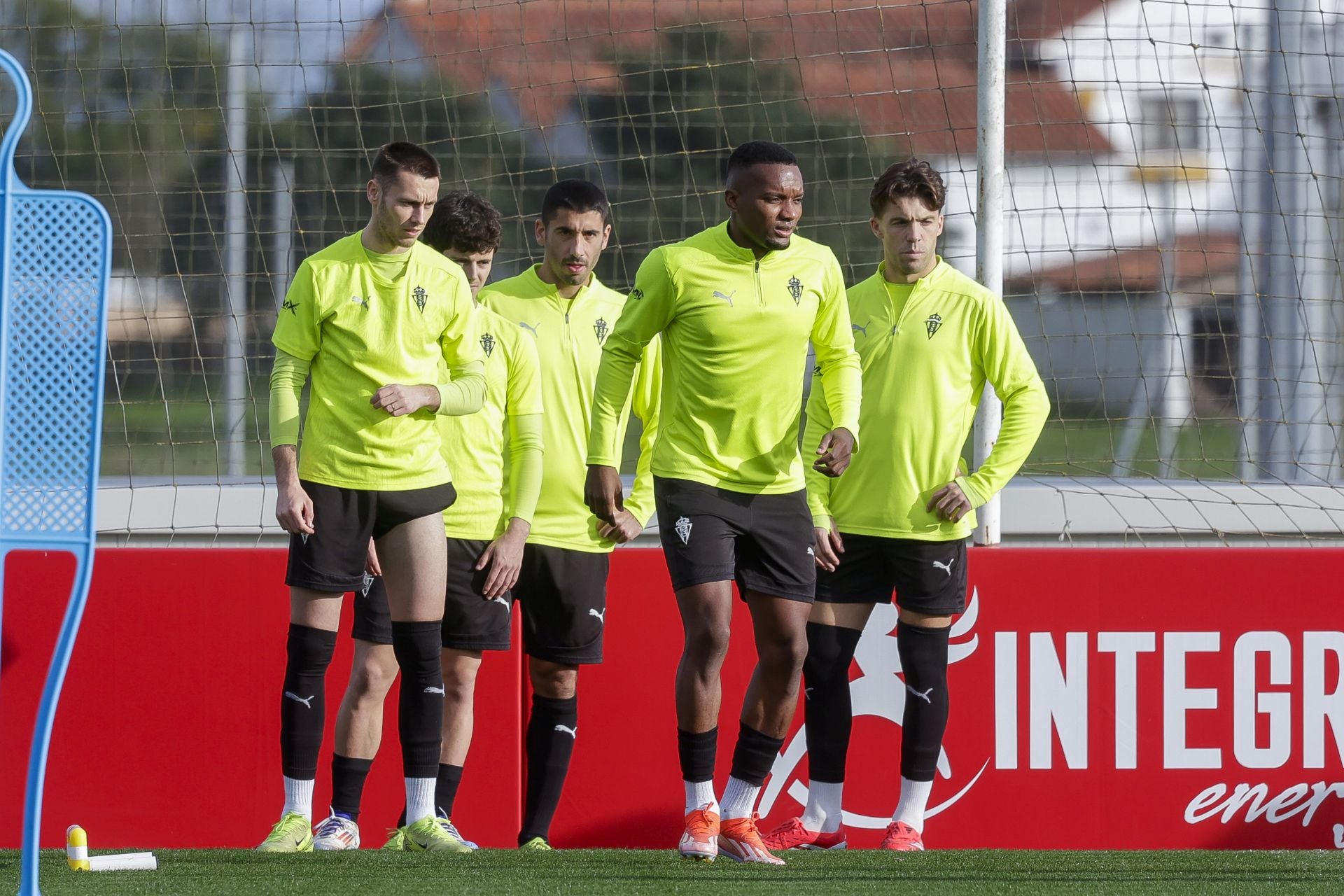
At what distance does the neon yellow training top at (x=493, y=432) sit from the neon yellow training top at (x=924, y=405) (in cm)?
80

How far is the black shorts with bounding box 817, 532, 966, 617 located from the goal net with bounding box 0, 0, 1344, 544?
45.9 inches

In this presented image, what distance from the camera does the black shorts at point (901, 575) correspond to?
436 cm

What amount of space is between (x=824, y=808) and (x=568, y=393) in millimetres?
1387

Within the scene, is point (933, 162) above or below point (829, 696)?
above

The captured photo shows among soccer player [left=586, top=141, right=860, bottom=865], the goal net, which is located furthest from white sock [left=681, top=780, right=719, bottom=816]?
the goal net

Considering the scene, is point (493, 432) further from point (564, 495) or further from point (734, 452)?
point (734, 452)

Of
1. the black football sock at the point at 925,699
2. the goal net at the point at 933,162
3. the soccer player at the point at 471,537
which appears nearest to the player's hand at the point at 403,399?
the soccer player at the point at 471,537

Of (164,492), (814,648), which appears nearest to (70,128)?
(164,492)

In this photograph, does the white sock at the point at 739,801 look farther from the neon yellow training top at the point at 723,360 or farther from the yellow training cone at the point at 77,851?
the yellow training cone at the point at 77,851

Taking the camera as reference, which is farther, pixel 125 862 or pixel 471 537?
pixel 471 537

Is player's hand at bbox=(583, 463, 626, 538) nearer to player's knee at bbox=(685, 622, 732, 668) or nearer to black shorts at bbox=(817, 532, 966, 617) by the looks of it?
player's knee at bbox=(685, 622, 732, 668)

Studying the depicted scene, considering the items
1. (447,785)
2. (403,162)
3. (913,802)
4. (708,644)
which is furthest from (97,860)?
(913,802)

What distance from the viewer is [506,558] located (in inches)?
168

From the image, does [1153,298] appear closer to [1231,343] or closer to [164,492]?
[1231,343]
